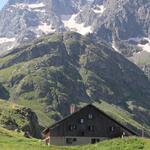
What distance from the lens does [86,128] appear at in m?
119

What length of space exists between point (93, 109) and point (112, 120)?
491 cm

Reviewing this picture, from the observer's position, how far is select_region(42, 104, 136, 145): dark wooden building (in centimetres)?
11562

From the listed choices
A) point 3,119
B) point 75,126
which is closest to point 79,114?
point 75,126

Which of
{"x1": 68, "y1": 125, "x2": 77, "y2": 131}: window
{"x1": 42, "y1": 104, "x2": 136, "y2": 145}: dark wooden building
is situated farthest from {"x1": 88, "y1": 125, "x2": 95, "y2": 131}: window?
{"x1": 68, "y1": 125, "x2": 77, "y2": 131}: window

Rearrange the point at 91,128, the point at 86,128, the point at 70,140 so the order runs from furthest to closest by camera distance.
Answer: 1. the point at 91,128
2. the point at 86,128
3. the point at 70,140

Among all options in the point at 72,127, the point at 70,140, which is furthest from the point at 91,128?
the point at 70,140

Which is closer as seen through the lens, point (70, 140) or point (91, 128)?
point (70, 140)

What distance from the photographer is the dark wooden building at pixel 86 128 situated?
4552 inches

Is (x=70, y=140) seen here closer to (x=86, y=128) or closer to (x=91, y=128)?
(x=86, y=128)

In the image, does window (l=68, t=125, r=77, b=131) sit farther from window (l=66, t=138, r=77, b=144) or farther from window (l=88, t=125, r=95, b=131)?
window (l=88, t=125, r=95, b=131)

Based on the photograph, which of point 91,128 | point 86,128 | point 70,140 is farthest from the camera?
point 91,128

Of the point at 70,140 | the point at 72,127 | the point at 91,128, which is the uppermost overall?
the point at 72,127

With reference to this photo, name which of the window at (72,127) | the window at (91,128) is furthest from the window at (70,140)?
the window at (91,128)

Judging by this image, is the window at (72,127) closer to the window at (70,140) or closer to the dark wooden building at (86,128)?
the dark wooden building at (86,128)
